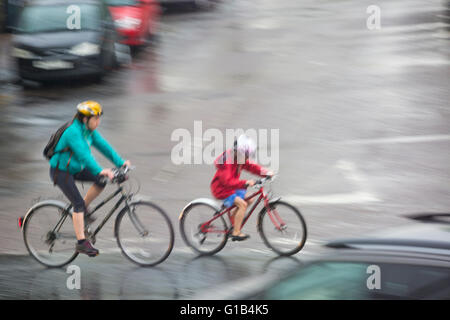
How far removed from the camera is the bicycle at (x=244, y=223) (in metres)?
7.91

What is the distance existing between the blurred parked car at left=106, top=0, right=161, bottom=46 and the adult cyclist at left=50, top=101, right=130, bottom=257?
435 inches

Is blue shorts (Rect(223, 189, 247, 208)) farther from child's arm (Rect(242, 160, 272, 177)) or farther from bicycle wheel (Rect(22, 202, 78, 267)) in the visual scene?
bicycle wheel (Rect(22, 202, 78, 267))

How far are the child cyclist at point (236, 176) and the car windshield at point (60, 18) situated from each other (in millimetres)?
9197

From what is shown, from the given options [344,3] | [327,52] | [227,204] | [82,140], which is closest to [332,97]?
[327,52]

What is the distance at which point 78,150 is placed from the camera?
728 cm

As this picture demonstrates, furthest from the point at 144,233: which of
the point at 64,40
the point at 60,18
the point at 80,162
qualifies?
the point at 60,18

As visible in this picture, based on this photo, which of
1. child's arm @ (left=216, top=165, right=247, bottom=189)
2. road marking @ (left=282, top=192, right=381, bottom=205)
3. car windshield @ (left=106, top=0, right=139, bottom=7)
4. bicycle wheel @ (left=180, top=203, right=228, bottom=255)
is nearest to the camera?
child's arm @ (left=216, top=165, right=247, bottom=189)

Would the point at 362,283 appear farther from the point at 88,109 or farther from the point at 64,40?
the point at 64,40

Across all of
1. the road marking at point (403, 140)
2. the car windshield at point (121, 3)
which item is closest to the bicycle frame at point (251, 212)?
the road marking at point (403, 140)

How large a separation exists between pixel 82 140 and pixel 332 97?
7795 mm

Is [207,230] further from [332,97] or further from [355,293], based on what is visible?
[332,97]

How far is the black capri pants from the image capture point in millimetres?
7488

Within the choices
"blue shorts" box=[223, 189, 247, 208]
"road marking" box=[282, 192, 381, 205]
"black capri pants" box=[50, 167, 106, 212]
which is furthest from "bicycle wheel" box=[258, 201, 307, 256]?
"black capri pants" box=[50, 167, 106, 212]

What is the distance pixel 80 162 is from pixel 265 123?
586cm
